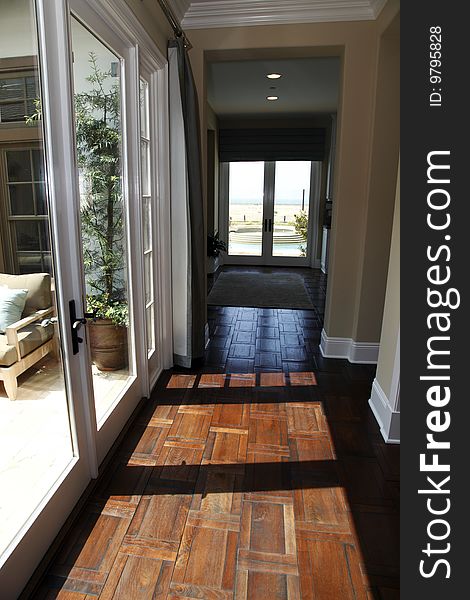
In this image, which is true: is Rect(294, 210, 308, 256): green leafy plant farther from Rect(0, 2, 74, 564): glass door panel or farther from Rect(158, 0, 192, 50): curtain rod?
Rect(0, 2, 74, 564): glass door panel

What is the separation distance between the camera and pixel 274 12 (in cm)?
314

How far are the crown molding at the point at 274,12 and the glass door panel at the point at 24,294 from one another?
7.20 ft

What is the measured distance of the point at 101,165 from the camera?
7.20ft

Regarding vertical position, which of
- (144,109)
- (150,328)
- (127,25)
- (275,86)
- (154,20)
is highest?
(275,86)

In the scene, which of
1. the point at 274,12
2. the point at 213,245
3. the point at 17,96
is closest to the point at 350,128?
the point at 274,12

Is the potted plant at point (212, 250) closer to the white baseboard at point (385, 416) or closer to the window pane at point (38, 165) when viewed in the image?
the white baseboard at point (385, 416)

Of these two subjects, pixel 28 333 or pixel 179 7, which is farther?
pixel 179 7

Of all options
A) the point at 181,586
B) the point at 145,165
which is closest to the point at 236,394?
the point at 181,586

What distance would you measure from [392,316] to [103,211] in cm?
185

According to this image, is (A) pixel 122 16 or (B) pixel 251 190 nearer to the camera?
(A) pixel 122 16

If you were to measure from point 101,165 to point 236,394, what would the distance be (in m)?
1.78

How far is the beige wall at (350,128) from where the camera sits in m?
3.17

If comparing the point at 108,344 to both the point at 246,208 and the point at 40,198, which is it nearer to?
the point at 40,198

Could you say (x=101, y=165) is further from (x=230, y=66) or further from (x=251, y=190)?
(x=251, y=190)
